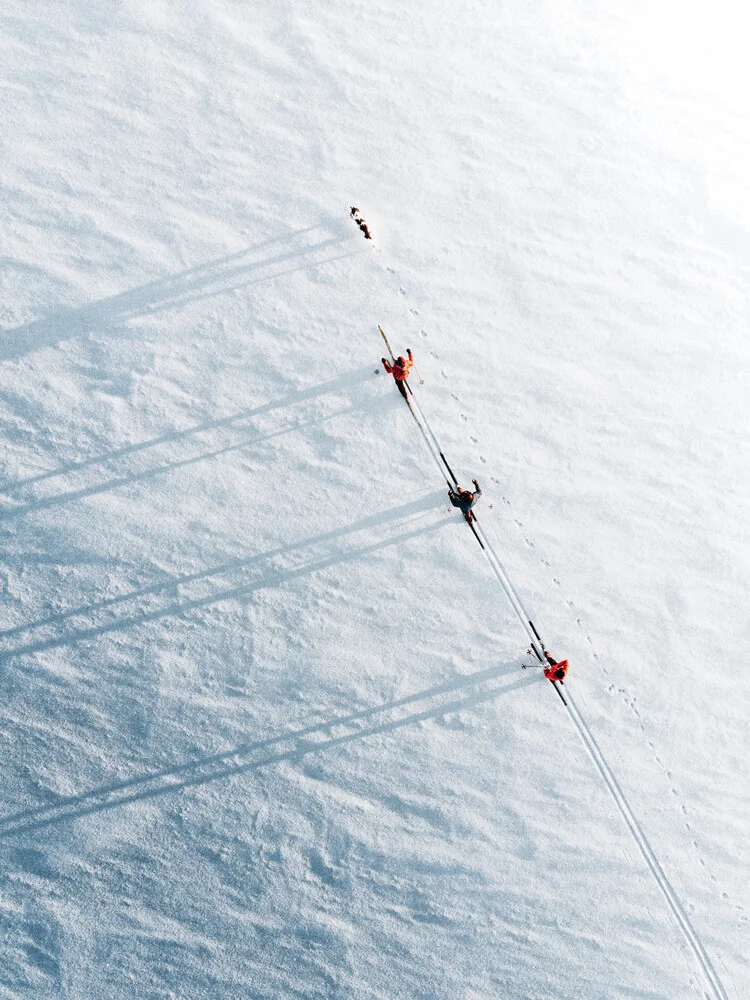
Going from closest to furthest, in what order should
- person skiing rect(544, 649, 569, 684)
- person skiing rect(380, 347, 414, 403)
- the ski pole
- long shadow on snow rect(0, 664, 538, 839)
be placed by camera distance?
long shadow on snow rect(0, 664, 538, 839) → person skiing rect(544, 649, 569, 684) → person skiing rect(380, 347, 414, 403) → the ski pole

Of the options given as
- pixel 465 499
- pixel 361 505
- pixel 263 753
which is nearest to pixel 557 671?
pixel 465 499

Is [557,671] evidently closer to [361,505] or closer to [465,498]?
[465,498]

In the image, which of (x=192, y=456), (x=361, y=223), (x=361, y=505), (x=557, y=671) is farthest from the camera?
(x=361, y=223)

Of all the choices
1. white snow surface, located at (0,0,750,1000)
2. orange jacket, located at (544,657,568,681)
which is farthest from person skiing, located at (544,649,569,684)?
white snow surface, located at (0,0,750,1000)

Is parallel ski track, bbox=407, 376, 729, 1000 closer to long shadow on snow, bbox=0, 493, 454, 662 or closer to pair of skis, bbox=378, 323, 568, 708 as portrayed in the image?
pair of skis, bbox=378, 323, 568, 708

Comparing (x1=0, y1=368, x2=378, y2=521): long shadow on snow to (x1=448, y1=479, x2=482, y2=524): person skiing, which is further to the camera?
(x1=448, y1=479, x2=482, y2=524): person skiing

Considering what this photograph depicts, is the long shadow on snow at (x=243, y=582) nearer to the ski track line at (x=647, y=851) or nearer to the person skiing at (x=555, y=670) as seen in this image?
the person skiing at (x=555, y=670)

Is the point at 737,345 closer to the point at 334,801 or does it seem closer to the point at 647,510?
the point at 647,510
